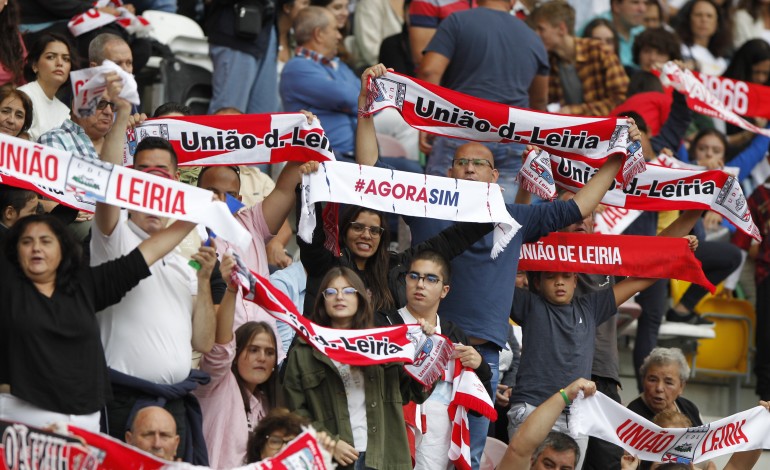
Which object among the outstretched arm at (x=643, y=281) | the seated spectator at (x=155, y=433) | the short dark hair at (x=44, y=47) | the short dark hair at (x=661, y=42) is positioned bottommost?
the seated spectator at (x=155, y=433)

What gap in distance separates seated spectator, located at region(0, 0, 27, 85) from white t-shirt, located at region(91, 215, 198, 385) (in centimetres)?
285

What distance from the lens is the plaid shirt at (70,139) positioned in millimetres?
8406

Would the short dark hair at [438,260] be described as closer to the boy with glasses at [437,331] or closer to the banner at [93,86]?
the boy with glasses at [437,331]

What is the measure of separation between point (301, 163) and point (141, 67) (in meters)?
2.53

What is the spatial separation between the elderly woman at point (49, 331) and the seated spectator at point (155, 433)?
8.2 inches

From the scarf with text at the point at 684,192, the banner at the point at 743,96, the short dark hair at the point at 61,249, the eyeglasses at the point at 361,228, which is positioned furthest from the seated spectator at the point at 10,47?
the banner at the point at 743,96

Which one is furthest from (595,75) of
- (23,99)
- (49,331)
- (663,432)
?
(49,331)

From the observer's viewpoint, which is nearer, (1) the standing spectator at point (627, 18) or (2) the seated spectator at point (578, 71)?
(2) the seated spectator at point (578, 71)

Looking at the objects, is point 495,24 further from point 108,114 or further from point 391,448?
point 391,448

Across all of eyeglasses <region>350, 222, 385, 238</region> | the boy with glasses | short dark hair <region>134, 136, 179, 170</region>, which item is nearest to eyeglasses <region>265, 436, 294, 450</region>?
the boy with glasses

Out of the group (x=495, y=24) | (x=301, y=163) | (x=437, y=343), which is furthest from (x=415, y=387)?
(x=495, y=24)

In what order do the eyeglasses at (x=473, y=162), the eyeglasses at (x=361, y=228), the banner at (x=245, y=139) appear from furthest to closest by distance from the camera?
1. the eyeglasses at (x=473, y=162)
2. the banner at (x=245, y=139)
3. the eyeglasses at (x=361, y=228)

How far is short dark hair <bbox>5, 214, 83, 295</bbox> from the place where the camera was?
6441 mm

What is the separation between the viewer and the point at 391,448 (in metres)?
7.46
